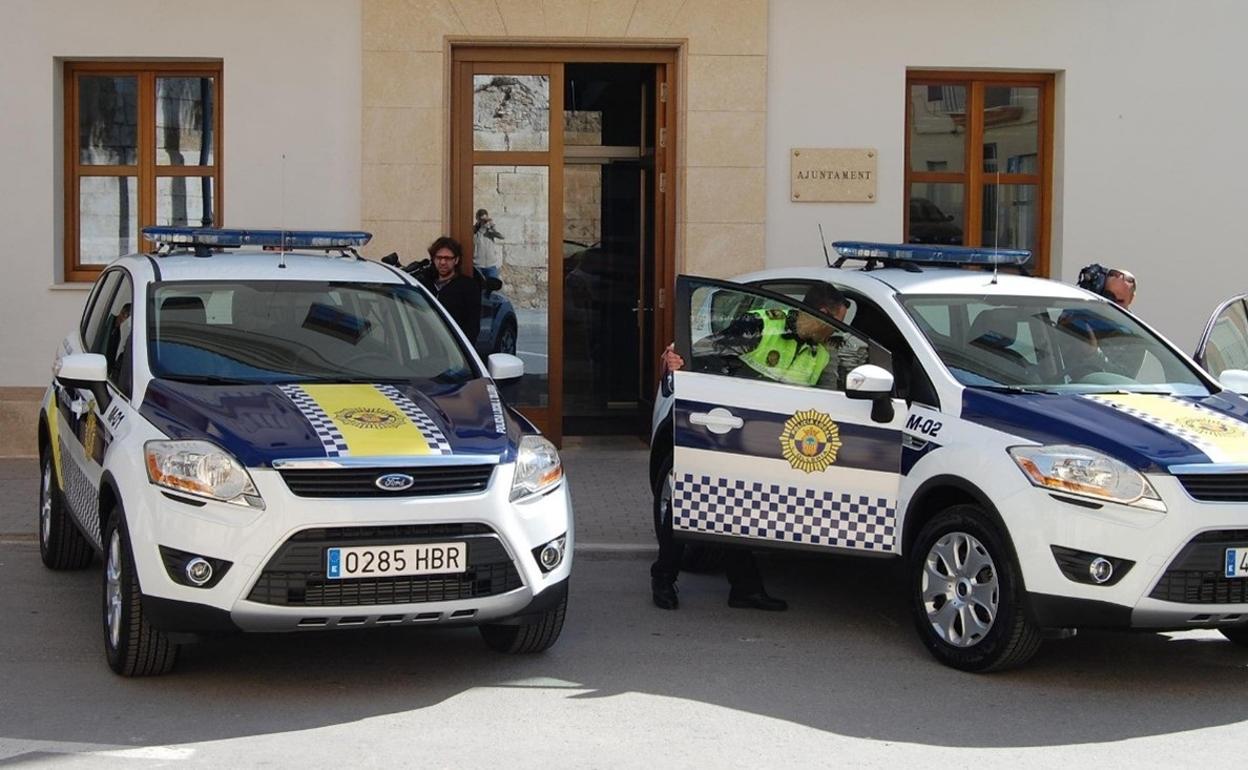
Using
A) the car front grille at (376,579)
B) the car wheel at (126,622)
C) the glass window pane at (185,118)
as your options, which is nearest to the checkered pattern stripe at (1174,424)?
the car front grille at (376,579)

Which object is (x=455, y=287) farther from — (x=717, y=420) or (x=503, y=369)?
(x=717, y=420)

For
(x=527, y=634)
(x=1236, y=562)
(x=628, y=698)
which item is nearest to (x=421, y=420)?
(x=527, y=634)

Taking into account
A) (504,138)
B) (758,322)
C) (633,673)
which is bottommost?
(633,673)

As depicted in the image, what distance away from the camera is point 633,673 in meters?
6.93

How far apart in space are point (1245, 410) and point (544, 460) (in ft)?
10.0

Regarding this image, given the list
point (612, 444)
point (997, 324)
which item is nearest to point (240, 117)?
point (612, 444)

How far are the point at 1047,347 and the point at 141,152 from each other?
8.04 meters

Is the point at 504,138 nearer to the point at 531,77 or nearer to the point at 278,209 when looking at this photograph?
the point at 531,77

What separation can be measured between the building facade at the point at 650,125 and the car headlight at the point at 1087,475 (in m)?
6.50

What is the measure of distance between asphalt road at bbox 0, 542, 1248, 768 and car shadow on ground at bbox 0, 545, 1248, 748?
0.05 feet

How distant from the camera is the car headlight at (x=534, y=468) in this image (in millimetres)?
6645

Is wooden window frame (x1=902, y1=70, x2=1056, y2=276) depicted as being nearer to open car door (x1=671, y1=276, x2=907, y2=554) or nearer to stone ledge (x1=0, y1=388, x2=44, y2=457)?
open car door (x1=671, y1=276, x2=907, y2=554)

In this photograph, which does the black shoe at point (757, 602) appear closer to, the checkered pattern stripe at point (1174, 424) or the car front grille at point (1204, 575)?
the checkered pattern stripe at point (1174, 424)

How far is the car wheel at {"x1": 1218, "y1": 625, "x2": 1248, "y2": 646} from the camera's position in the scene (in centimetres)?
743
